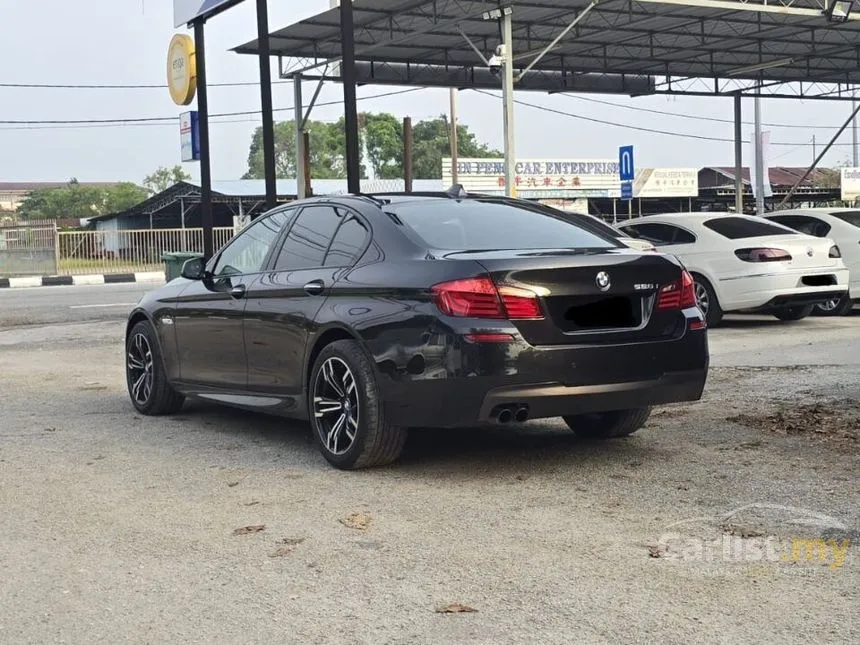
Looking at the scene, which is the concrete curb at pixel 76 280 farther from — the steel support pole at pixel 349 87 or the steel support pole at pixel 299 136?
the steel support pole at pixel 349 87

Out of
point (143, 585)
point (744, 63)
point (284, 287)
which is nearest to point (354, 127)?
point (284, 287)

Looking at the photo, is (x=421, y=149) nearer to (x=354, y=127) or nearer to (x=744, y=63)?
(x=744, y=63)

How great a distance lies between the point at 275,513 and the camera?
5316mm

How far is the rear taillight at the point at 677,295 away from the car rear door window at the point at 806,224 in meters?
9.53

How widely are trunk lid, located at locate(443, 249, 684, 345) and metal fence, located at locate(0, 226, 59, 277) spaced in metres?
31.9

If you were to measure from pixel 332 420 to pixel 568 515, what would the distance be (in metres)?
1.69

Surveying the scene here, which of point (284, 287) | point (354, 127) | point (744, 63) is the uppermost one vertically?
point (744, 63)

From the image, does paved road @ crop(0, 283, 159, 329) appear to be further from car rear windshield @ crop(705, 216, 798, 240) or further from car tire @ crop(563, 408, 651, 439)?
car tire @ crop(563, 408, 651, 439)

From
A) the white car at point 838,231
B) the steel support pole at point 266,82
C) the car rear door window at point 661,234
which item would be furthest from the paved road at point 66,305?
the white car at point 838,231

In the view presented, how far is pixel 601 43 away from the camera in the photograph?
28719 millimetres

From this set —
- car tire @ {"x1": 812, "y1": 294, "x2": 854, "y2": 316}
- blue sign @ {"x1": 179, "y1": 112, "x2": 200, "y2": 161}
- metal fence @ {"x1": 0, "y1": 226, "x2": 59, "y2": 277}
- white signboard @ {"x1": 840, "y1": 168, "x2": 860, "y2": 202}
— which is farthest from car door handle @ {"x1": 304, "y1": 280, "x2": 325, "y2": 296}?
white signboard @ {"x1": 840, "y1": 168, "x2": 860, "y2": 202}

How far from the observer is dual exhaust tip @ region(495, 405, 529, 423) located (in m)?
5.69

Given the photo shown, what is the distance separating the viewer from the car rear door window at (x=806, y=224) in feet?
49.6

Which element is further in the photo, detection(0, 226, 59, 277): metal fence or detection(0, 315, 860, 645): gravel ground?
detection(0, 226, 59, 277): metal fence
